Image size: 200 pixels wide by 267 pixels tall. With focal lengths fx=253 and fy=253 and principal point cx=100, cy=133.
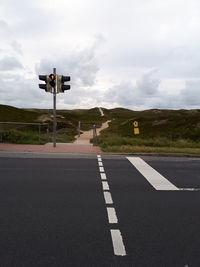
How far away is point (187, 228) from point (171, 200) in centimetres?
133

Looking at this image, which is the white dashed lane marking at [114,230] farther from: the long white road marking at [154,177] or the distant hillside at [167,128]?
the distant hillside at [167,128]

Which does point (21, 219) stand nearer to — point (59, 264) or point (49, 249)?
point (49, 249)

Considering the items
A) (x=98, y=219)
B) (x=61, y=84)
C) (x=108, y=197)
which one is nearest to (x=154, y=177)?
(x=108, y=197)

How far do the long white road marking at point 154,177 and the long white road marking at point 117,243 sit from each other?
265 cm

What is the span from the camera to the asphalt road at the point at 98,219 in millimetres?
3162

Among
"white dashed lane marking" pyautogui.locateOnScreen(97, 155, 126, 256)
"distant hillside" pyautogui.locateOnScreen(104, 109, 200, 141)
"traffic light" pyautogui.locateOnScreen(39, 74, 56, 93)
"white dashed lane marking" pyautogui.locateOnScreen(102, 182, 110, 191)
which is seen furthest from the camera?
"distant hillside" pyautogui.locateOnScreen(104, 109, 200, 141)

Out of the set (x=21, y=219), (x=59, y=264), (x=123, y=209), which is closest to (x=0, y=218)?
(x=21, y=219)

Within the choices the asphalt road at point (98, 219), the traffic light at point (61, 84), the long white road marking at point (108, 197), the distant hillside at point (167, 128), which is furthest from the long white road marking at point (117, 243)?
the distant hillside at point (167, 128)

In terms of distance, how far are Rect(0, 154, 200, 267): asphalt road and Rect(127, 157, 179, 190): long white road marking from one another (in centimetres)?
3

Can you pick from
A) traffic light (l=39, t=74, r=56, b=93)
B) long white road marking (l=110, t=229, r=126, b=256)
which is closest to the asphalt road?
long white road marking (l=110, t=229, r=126, b=256)

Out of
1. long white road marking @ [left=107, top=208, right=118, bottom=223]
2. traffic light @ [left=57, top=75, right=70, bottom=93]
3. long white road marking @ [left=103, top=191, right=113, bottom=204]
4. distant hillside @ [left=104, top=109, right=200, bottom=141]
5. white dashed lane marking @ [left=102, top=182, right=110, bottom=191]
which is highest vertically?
traffic light @ [left=57, top=75, right=70, bottom=93]

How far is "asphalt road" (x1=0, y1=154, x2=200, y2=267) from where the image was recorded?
10.4 feet

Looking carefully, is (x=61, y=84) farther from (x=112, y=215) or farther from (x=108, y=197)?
(x=112, y=215)

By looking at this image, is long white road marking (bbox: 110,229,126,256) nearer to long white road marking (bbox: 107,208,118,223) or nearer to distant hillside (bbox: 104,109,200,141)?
long white road marking (bbox: 107,208,118,223)
